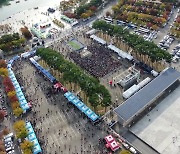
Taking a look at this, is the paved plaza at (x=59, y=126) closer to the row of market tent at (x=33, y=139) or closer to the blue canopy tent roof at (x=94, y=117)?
the blue canopy tent roof at (x=94, y=117)

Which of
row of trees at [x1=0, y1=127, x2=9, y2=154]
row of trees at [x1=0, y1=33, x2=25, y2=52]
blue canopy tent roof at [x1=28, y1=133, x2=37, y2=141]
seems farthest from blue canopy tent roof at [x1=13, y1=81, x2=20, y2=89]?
blue canopy tent roof at [x1=28, y1=133, x2=37, y2=141]

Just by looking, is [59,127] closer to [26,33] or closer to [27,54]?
[27,54]

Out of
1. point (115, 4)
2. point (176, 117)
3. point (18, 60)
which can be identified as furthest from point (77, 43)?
point (176, 117)

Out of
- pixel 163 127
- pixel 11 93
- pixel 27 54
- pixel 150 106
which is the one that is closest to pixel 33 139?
pixel 11 93

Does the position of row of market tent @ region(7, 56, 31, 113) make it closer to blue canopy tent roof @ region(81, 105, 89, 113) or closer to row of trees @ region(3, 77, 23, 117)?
row of trees @ region(3, 77, 23, 117)

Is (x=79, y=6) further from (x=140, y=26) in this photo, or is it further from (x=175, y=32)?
(x=175, y=32)
